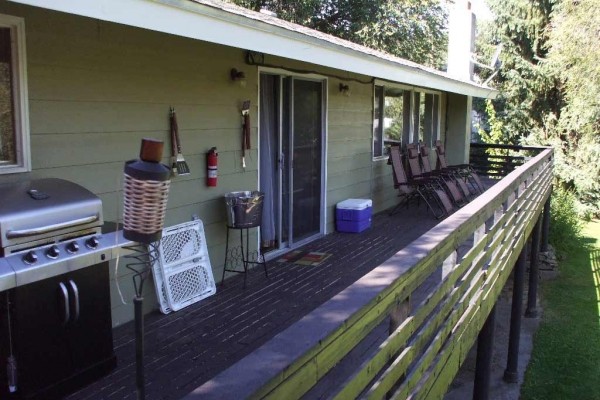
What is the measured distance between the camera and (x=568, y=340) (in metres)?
6.35

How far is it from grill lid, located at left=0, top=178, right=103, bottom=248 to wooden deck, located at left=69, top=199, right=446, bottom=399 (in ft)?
2.73

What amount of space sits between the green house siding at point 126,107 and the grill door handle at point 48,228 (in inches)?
11.9

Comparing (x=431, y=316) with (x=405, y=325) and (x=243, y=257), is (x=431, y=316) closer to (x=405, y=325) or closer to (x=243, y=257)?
(x=405, y=325)

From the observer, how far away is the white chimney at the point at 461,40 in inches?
464

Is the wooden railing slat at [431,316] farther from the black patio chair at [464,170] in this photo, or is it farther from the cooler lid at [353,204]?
the black patio chair at [464,170]

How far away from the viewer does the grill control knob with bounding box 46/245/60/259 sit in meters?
2.67

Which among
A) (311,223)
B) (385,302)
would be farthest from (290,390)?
(311,223)

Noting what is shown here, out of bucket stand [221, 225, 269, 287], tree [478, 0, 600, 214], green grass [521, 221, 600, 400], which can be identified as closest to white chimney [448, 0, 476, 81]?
tree [478, 0, 600, 214]

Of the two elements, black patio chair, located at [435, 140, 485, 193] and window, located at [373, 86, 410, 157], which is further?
black patio chair, located at [435, 140, 485, 193]

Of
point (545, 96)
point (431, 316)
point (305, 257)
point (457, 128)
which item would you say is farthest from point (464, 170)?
point (431, 316)

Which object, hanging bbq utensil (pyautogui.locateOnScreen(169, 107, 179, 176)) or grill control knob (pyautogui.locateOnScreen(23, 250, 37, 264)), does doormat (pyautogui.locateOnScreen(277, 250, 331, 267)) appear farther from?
grill control knob (pyautogui.locateOnScreen(23, 250, 37, 264))

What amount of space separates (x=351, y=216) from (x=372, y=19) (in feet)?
40.8

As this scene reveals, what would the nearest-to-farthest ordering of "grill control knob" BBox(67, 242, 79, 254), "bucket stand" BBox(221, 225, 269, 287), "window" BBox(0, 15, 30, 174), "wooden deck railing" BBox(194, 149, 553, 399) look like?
"wooden deck railing" BBox(194, 149, 553, 399) < "grill control knob" BBox(67, 242, 79, 254) < "window" BBox(0, 15, 30, 174) < "bucket stand" BBox(221, 225, 269, 287)

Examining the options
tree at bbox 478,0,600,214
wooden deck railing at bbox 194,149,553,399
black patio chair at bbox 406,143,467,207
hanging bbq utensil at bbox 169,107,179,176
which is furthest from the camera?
tree at bbox 478,0,600,214
